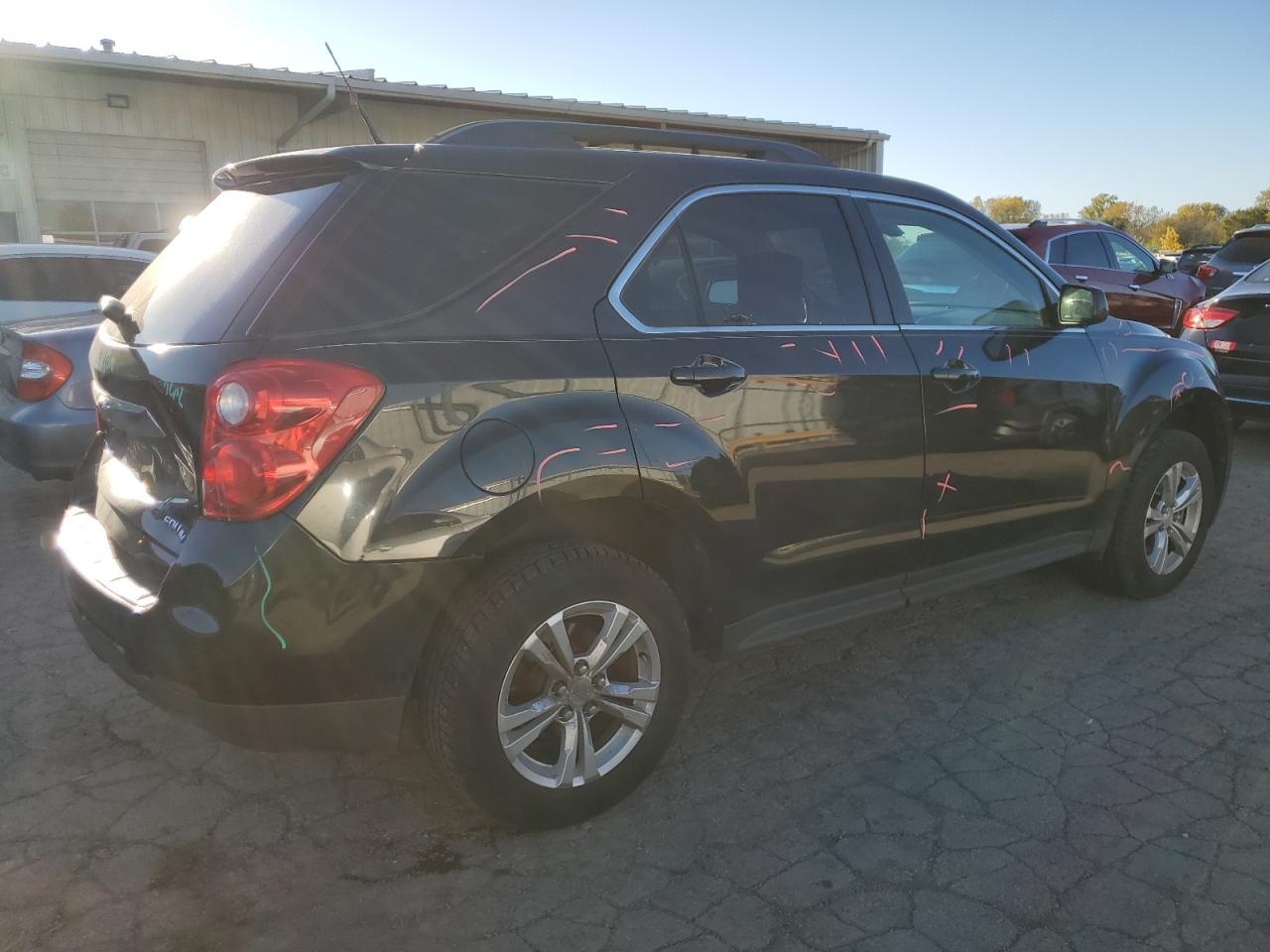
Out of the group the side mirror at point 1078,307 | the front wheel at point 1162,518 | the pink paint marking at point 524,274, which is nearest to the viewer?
the pink paint marking at point 524,274

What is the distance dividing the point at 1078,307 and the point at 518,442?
2.52m

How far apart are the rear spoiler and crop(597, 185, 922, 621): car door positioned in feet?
Answer: 2.16

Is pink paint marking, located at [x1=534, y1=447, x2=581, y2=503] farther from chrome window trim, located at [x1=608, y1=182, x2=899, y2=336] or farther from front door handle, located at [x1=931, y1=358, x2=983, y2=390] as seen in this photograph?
front door handle, located at [x1=931, y1=358, x2=983, y2=390]

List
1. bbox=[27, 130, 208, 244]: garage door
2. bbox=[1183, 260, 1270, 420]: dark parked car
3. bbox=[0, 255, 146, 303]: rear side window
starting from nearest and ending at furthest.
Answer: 1. bbox=[0, 255, 146, 303]: rear side window
2. bbox=[1183, 260, 1270, 420]: dark parked car
3. bbox=[27, 130, 208, 244]: garage door

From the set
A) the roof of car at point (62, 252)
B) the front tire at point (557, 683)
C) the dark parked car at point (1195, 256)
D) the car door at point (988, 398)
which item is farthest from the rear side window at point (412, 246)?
the dark parked car at point (1195, 256)

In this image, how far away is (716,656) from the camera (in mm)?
2996

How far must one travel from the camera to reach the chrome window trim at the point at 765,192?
2693mm

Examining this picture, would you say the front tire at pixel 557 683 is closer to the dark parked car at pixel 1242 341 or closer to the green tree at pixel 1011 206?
the dark parked car at pixel 1242 341

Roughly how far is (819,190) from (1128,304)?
8121mm

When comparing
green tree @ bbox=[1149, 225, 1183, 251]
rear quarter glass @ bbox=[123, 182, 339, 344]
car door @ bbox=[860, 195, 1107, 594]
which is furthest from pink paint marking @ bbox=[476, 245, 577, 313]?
green tree @ bbox=[1149, 225, 1183, 251]

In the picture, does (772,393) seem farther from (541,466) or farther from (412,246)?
(412,246)

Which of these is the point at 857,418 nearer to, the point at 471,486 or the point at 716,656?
the point at 716,656

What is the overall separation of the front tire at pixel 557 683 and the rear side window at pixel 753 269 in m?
0.75

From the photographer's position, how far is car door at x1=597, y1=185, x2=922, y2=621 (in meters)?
2.69
